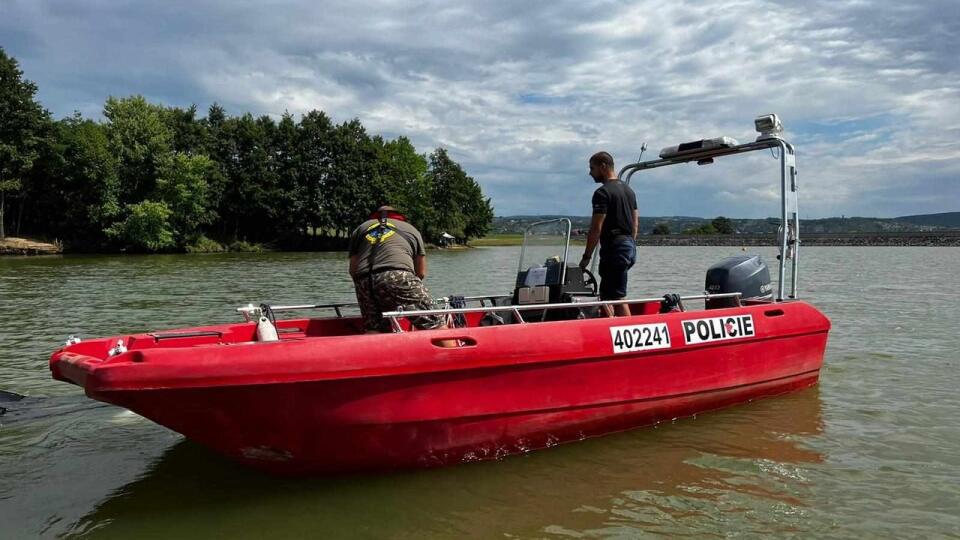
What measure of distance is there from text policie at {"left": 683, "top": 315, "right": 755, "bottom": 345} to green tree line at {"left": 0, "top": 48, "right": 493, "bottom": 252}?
49.1 m

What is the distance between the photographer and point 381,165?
6328cm

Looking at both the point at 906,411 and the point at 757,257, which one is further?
the point at 757,257

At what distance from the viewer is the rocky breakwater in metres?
42.8

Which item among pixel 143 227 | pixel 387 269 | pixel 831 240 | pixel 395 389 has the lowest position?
pixel 395 389

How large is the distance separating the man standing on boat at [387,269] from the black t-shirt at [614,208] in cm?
185

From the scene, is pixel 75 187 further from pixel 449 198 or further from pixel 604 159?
pixel 604 159

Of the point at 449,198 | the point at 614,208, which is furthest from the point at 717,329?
the point at 449,198

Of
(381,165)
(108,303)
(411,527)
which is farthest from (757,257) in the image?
(381,165)

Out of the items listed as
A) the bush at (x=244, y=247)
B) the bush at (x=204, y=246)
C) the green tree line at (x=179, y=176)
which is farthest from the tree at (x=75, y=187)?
the bush at (x=244, y=247)

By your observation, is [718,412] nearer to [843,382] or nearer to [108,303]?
[843,382]

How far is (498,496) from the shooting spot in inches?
183

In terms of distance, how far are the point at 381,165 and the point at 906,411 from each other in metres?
59.1

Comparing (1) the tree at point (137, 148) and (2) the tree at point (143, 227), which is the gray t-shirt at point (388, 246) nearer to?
(2) the tree at point (143, 227)

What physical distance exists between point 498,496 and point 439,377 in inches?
35.9
